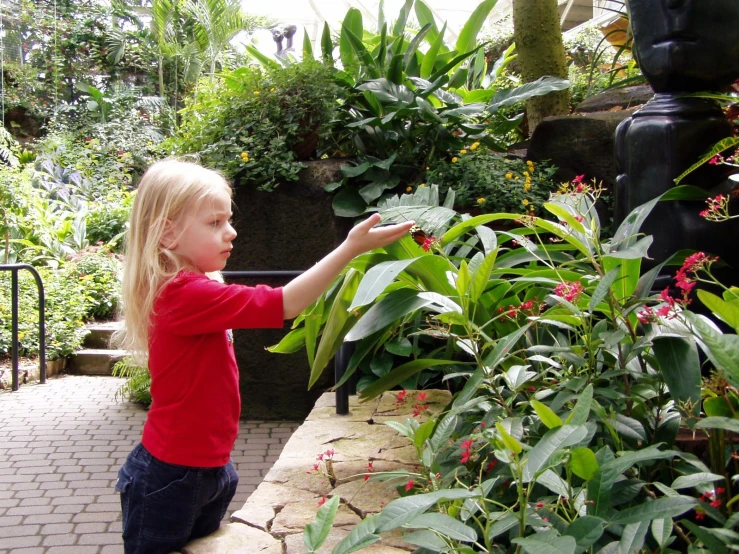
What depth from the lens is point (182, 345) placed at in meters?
1.92

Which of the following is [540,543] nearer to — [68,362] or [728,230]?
[728,230]

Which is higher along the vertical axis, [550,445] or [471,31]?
[471,31]

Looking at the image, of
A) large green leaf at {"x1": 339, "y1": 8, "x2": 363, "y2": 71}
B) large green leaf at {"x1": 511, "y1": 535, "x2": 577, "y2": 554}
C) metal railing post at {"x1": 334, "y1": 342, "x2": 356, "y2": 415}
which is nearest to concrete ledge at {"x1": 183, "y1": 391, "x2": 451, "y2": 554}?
metal railing post at {"x1": 334, "y1": 342, "x2": 356, "y2": 415}

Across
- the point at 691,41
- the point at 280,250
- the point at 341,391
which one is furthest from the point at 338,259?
the point at 280,250

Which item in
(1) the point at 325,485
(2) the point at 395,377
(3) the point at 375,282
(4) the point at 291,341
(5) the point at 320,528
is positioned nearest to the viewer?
(5) the point at 320,528

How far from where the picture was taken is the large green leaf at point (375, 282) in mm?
1415

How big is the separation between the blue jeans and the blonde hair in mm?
354

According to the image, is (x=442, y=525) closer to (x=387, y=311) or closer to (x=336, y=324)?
(x=387, y=311)

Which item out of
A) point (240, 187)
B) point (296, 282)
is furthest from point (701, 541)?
point (240, 187)

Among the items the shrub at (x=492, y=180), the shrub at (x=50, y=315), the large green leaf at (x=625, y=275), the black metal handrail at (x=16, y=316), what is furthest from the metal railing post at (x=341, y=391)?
the shrub at (x=50, y=315)

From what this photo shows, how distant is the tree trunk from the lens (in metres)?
5.42

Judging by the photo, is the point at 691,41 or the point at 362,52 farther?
the point at 362,52

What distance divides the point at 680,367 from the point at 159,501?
1332 millimetres

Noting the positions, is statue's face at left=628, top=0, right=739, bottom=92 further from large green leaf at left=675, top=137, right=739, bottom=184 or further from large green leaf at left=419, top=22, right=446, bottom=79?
large green leaf at left=419, top=22, right=446, bottom=79
